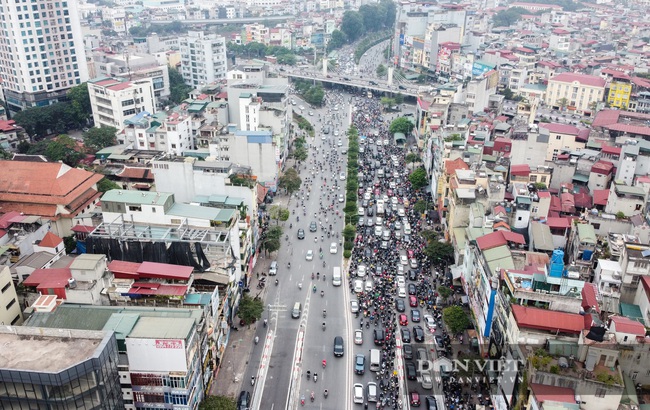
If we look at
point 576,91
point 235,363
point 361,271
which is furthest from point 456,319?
point 576,91

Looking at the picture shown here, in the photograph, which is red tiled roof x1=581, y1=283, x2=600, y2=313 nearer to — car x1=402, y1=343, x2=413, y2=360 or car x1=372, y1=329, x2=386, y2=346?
car x1=402, y1=343, x2=413, y2=360

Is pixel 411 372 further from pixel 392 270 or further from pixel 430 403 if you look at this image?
pixel 392 270

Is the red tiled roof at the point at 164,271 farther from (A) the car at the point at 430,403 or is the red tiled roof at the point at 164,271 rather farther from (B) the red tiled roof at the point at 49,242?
(A) the car at the point at 430,403

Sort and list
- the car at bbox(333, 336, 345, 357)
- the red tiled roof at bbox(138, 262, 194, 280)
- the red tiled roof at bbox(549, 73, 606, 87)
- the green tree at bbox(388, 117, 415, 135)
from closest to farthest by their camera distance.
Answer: the red tiled roof at bbox(138, 262, 194, 280) → the car at bbox(333, 336, 345, 357) → the green tree at bbox(388, 117, 415, 135) → the red tiled roof at bbox(549, 73, 606, 87)

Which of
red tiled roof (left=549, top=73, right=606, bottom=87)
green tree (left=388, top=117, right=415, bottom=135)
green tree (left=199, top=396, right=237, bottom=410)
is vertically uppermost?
A: red tiled roof (left=549, top=73, right=606, bottom=87)

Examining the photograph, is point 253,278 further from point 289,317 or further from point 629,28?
point 629,28

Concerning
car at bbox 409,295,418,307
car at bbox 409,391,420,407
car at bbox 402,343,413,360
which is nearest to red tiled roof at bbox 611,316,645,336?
car at bbox 409,391,420,407
